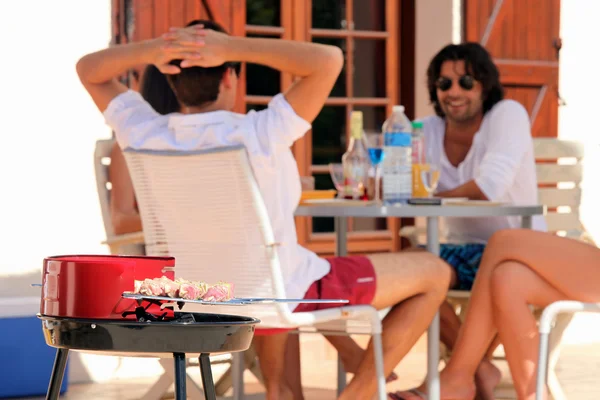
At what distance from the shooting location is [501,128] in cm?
379

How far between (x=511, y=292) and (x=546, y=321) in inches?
10.5

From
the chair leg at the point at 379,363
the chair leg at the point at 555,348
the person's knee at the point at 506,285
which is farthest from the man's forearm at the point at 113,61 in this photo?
the chair leg at the point at 555,348

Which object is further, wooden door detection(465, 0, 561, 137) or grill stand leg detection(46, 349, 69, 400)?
wooden door detection(465, 0, 561, 137)

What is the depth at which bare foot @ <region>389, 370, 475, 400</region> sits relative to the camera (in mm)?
3189

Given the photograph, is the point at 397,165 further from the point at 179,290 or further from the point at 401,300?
the point at 179,290

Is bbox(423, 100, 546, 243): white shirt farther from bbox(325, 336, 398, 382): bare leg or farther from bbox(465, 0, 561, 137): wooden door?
bbox(465, 0, 561, 137): wooden door

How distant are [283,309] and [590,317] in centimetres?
353

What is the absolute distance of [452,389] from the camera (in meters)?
3.19

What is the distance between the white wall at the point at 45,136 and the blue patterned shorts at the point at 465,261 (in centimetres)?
157

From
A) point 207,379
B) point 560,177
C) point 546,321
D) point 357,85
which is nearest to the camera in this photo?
point 207,379

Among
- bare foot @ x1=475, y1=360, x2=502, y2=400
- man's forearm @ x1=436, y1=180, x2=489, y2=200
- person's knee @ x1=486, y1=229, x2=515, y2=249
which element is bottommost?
bare foot @ x1=475, y1=360, x2=502, y2=400

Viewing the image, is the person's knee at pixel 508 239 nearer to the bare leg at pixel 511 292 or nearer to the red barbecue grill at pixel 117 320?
the bare leg at pixel 511 292

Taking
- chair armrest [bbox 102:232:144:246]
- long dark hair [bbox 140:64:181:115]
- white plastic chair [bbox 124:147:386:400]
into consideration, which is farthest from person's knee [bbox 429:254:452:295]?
long dark hair [bbox 140:64:181:115]

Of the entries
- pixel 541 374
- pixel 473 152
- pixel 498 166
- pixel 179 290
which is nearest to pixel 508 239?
pixel 541 374
